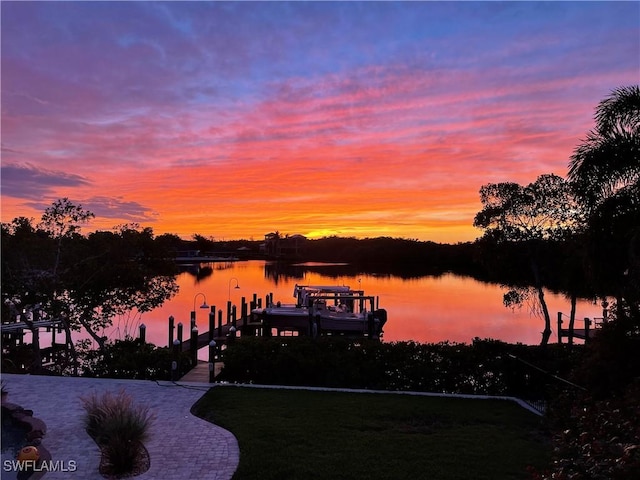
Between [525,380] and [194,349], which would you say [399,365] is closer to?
[525,380]

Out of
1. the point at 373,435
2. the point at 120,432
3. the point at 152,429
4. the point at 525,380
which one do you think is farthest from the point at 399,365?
the point at 120,432

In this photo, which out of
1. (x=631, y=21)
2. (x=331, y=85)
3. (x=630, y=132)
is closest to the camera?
(x=630, y=132)

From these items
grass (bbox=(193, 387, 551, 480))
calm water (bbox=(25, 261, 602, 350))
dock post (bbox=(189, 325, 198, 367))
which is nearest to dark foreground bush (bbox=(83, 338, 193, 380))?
dock post (bbox=(189, 325, 198, 367))

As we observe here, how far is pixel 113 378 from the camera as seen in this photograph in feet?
42.3

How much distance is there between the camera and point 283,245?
152875mm

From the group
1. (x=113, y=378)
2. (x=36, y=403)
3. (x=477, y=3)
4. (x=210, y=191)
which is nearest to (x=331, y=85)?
(x=477, y=3)

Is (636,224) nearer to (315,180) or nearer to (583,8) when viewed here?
(583,8)

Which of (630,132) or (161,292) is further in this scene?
(161,292)

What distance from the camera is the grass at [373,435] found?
21.6 feet

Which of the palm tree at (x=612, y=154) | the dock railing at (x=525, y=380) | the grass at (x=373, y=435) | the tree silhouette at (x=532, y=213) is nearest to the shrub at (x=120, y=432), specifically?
the grass at (x=373, y=435)

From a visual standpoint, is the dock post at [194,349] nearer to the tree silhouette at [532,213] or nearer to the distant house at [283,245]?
the tree silhouette at [532,213]

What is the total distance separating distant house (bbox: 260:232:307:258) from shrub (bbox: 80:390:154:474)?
446 ft

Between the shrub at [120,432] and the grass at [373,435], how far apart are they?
1.50 metres

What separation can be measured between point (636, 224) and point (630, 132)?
6.95 ft
